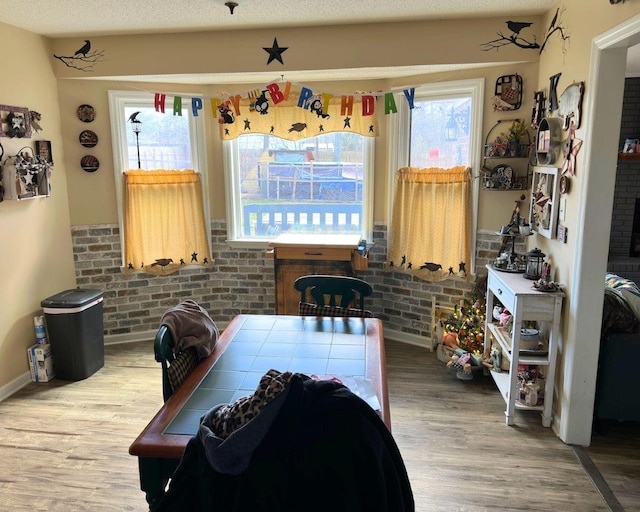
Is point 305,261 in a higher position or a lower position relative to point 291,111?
lower

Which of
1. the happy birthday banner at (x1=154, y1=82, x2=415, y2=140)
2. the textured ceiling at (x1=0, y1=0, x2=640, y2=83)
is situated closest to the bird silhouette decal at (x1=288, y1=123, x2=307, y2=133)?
the happy birthday banner at (x1=154, y1=82, x2=415, y2=140)

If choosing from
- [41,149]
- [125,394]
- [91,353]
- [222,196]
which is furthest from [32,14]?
[125,394]

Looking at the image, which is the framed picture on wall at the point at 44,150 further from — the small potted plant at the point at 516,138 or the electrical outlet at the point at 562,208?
the electrical outlet at the point at 562,208

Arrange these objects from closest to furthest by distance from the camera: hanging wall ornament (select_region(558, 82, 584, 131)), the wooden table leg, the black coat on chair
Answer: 1. the black coat on chair
2. the wooden table leg
3. hanging wall ornament (select_region(558, 82, 584, 131))

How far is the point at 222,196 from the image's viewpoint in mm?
4504

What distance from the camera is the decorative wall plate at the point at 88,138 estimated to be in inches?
158

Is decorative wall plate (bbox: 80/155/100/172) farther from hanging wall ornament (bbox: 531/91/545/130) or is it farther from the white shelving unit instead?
hanging wall ornament (bbox: 531/91/545/130)

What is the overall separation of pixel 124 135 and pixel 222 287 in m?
1.64

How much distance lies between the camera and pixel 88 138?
4027 millimetres

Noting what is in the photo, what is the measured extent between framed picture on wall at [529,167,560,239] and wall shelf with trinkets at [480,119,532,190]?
0.18 meters

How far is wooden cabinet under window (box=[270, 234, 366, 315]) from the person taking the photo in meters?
3.92

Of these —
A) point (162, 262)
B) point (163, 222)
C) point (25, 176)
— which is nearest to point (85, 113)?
point (25, 176)

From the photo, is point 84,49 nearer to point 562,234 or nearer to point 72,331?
point 72,331

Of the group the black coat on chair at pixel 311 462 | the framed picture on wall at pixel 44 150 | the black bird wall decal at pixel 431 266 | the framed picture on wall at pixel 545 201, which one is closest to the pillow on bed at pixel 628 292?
the framed picture on wall at pixel 545 201
